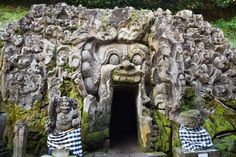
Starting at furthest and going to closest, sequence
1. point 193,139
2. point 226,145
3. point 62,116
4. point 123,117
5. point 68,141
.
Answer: point 123,117
point 226,145
point 193,139
point 62,116
point 68,141

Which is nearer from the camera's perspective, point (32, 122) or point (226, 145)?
point (32, 122)

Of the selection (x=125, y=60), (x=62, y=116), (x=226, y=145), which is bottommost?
(x=226, y=145)

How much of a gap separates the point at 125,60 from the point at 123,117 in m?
2.86

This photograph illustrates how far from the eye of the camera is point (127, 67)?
970 centimetres

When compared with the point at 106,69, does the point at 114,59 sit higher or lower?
higher

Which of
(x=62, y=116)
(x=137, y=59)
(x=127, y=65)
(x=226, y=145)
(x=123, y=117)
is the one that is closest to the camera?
(x=62, y=116)

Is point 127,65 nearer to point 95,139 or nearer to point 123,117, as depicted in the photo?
point 95,139

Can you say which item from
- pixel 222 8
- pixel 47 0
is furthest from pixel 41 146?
pixel 222 8

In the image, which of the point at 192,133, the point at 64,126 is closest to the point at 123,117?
the point at 192,133

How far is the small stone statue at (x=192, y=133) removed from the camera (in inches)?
332

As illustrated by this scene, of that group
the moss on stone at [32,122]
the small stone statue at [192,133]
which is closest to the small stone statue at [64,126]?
the moss on stone at [32,122]

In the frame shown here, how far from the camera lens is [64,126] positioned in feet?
26.8

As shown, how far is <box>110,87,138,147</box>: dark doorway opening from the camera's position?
1062 cm

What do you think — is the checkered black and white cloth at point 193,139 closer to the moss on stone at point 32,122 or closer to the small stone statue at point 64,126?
the small stone statue at point 64,126
